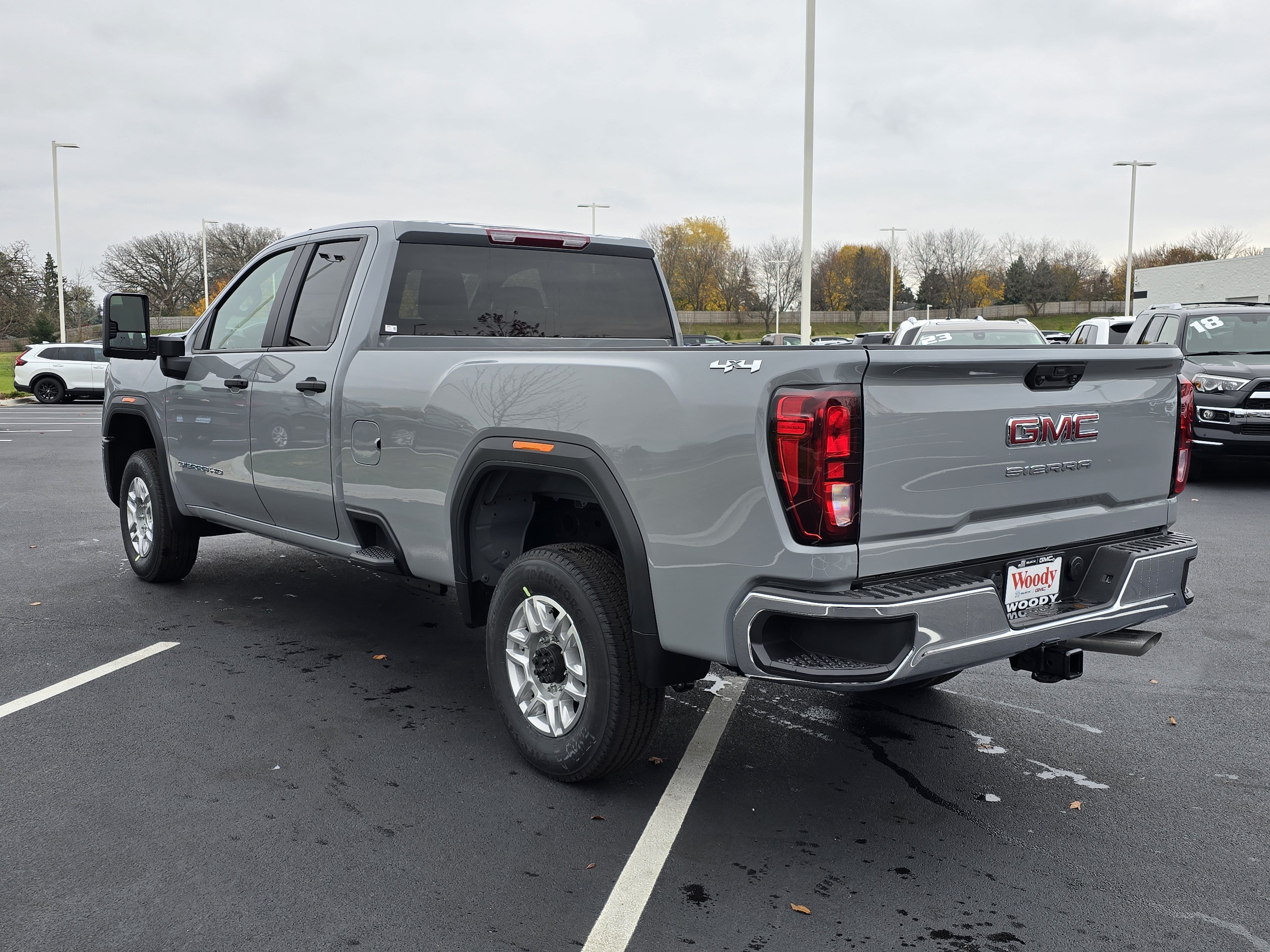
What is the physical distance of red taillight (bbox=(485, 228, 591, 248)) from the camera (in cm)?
530

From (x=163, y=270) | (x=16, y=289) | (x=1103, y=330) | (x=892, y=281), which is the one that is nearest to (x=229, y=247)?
(x=163, y=270)

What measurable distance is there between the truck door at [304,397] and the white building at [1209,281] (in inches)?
1717

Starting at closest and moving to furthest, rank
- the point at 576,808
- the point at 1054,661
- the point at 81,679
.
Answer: the point at 1054,661 → the point at 576,808 → the point at 81,679

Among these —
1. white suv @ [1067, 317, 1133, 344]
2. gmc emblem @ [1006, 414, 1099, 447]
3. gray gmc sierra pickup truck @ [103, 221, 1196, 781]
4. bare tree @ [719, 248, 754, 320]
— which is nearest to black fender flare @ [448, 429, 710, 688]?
gray gmc sierra pickup truck @ [103, 221, 1196, 781]

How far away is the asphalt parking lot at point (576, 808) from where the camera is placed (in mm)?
2938

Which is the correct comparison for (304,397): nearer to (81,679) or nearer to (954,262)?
(81,679)

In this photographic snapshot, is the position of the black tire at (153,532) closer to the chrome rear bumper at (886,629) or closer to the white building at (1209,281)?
the chrome rear bumper at (886,629)

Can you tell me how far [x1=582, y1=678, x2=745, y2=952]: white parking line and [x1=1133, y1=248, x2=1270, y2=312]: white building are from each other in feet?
144

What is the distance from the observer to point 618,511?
345 centimetres

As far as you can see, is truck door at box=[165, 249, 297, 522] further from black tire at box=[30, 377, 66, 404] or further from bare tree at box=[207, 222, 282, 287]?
bare tree at box=[207, 222, 282, 287]

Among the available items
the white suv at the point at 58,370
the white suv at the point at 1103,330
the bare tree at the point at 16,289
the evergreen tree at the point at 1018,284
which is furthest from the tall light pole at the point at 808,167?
the evergreen tree at the point at 1018,284

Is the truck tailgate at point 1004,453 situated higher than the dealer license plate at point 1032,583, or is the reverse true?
the truck tailgate at point 1004,453

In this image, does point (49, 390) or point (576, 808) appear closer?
point (576, 808)

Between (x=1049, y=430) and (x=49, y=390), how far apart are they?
31.5 meters
